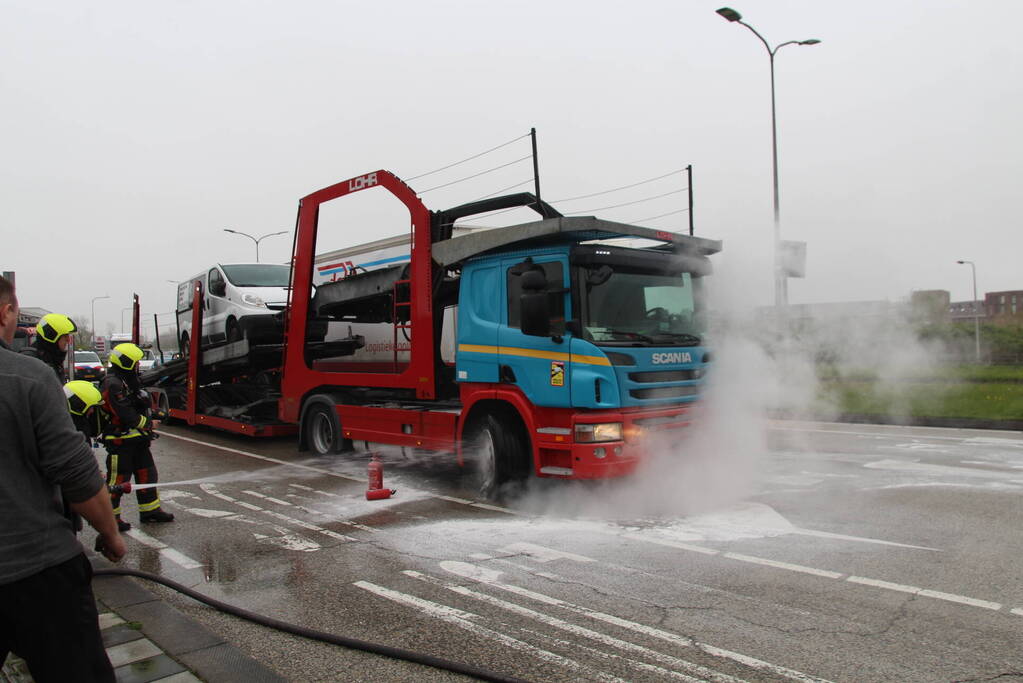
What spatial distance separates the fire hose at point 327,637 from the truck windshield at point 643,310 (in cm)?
370

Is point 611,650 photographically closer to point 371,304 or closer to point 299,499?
point 299,499

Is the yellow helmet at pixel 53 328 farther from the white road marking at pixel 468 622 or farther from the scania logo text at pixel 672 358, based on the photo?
the scania logo text at pixel 672 358

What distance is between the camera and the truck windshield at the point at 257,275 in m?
13.4

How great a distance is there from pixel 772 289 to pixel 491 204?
3263 millimetres

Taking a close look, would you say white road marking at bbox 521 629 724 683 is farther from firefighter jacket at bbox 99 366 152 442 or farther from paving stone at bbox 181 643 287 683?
firefighter jacket at bbox 99 366 152 442

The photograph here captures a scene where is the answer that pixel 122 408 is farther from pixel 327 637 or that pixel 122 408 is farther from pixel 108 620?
pixel 327 637

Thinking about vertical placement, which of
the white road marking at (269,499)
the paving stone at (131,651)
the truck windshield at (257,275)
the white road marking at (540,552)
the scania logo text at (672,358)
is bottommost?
the white road marking at (540,552)

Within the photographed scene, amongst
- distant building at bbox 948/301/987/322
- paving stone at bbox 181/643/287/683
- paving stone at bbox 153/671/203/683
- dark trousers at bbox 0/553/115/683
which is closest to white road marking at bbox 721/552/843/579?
paving stone at bbox 181/643/287/683

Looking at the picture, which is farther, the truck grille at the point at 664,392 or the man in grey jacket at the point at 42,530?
the truck grille at the point at 664,392

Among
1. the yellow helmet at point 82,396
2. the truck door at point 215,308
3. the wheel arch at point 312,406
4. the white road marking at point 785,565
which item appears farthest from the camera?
the truck door at point 215,308

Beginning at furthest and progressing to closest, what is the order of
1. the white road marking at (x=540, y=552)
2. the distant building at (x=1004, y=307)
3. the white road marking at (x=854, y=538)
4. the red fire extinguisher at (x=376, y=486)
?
the distant building at (x=1004, y=307), the red fire extinguisher at (x=376, y=486), the white road marking at (x=854, y=538), the white road marking at (x=540, y=552)

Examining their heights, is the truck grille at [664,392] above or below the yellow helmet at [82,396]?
below

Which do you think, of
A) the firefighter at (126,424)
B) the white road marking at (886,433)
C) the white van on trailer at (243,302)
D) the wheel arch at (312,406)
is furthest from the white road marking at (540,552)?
the white road marking at (886,433)

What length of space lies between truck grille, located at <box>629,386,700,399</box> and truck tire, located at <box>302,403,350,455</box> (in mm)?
4892
